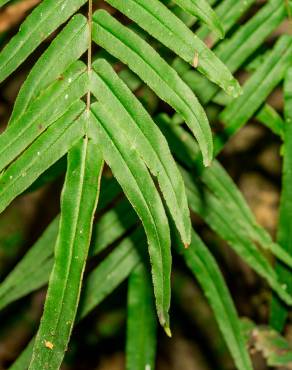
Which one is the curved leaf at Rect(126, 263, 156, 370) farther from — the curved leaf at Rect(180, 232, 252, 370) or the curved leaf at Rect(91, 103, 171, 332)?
the curved leaf at Rect(91, 103, 171, 332)

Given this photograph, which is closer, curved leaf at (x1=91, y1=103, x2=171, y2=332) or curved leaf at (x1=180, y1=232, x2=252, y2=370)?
curved leaf at (x1=91, y1=103, x2=171, y2=332)

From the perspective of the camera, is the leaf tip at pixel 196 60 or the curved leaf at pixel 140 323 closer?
the leaf tip at pixel 196 60

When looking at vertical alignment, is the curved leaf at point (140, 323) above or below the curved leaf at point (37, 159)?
below

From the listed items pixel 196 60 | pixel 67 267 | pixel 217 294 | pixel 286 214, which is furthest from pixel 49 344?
pixel 286 214

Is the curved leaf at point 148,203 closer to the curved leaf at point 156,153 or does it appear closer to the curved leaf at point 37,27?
the curved leaf at point 156,153

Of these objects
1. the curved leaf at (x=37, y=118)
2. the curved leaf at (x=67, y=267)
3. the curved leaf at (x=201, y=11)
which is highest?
the curved leaf at (x=201, y=11)

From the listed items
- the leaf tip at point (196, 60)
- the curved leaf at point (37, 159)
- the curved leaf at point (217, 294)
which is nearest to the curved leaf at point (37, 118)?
the curved leaf at point (37, 159)

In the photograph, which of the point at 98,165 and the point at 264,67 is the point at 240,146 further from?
the point at 98,165

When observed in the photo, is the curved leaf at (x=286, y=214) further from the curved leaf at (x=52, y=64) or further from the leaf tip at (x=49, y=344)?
the leaf tip at (x=49, y=344)

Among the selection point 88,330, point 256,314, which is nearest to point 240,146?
point 256,314

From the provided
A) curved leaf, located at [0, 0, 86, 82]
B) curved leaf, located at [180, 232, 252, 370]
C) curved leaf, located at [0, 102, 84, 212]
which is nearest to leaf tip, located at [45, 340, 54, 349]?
curved leaf, located at [0, 102, 84, 212]

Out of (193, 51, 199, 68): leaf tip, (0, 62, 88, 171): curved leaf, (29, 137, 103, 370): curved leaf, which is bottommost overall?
(29, 137, 103, 370): curved leaf
